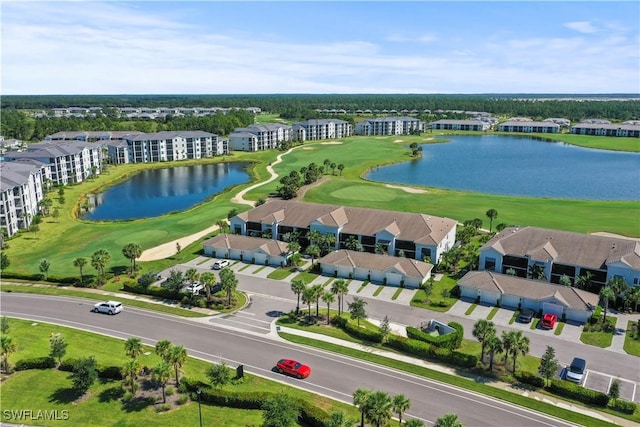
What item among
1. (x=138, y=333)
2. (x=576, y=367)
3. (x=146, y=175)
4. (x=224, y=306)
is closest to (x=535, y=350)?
(x=576, y=367)

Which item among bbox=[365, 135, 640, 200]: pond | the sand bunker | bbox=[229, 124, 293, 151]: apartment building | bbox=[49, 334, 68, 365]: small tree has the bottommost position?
bbox=[49, 334, 68, 365]: small tree

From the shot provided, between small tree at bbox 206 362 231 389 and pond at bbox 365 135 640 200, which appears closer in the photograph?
small tree at bbox 206 362 231 389

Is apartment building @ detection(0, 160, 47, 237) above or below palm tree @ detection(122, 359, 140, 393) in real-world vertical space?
above

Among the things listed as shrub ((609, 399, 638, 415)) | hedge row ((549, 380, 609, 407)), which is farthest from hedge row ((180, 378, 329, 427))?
shrub ((609, 399, 638, 415))

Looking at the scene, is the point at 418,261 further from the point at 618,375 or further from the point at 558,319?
the point at 618,375

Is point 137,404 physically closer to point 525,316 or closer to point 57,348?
point 57,348

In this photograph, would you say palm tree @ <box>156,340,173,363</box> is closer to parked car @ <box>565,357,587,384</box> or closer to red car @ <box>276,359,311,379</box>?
red car @ <box>276,359,311,379</box>

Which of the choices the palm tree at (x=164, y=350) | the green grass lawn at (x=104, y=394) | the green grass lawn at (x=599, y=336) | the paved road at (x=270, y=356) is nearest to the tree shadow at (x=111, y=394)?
the green grass lawn at (x=104, y=394)
